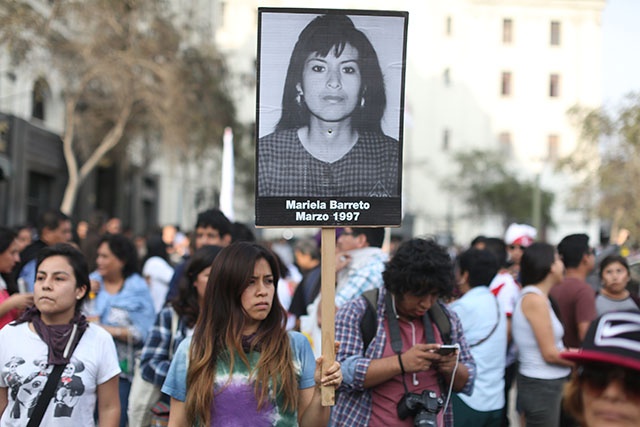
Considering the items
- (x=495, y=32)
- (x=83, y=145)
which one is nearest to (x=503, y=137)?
(x=495, y=32)

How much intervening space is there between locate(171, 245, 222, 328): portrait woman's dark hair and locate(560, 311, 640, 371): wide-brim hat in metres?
3.39

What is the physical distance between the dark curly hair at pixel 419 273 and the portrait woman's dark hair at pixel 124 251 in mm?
3073

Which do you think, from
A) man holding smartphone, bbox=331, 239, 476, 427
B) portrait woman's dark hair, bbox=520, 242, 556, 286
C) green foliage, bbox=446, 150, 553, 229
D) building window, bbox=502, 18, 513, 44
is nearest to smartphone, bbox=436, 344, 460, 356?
man holding smartphone, bbox=331, 239, 476, 427

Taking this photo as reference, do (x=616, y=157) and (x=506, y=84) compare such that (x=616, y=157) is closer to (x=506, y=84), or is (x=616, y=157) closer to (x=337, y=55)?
(x=337, y=55)

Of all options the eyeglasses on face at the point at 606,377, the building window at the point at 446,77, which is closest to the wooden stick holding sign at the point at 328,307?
the eyeglasses on face at the point at 606,377

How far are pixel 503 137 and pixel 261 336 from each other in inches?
2597

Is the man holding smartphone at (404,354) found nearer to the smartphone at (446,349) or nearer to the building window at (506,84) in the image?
the smartphone at (446,349)

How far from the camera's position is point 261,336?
382cm

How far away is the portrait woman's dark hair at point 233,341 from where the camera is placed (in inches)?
145

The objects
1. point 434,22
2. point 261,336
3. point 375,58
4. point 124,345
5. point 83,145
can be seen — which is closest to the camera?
point 261,336

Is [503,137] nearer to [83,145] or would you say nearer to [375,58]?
[83,145]

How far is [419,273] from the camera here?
14.6 ft

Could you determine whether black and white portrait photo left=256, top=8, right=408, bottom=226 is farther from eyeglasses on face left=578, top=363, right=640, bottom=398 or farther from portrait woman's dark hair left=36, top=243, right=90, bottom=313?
eyeglasses on face left=578, top=363, right=640, bottom=398

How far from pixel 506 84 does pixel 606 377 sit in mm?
67555
